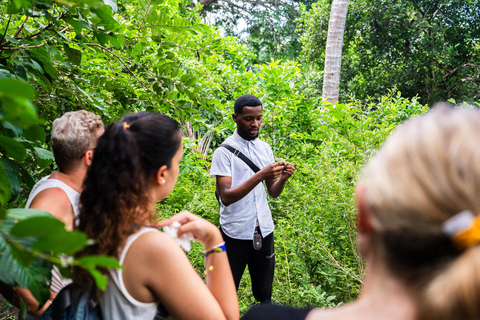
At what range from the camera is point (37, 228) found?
79 centimetres

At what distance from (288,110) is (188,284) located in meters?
5.07

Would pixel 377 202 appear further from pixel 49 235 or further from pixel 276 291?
pixel 276 291

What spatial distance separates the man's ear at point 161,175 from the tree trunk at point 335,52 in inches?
307

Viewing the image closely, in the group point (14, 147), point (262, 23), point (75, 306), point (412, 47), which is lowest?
point (75, 306)

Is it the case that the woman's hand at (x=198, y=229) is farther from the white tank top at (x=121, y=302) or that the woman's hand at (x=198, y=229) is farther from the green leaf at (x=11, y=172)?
the green leaf at (x=11, y=172)

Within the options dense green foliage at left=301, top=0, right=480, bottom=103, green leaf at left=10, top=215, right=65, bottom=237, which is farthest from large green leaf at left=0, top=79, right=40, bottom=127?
dense green foliage at left=301, top=0, right=480, bottom=103

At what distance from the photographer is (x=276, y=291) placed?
4.29 metres

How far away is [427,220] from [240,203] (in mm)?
2920

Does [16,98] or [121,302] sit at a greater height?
[16,98]

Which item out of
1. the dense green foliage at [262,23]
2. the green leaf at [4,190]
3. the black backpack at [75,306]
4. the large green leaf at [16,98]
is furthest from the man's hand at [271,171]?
the dense green foliage at [262,23]

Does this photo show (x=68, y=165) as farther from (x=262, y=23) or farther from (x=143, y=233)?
(x=262, y=23)

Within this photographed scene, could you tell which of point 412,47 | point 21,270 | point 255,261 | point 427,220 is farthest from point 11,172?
point 412,47

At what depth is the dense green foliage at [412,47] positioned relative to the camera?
1101 centimetres

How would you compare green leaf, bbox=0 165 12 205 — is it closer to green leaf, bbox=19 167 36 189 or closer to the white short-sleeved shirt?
green leaf, bbox=19 167 36 189
